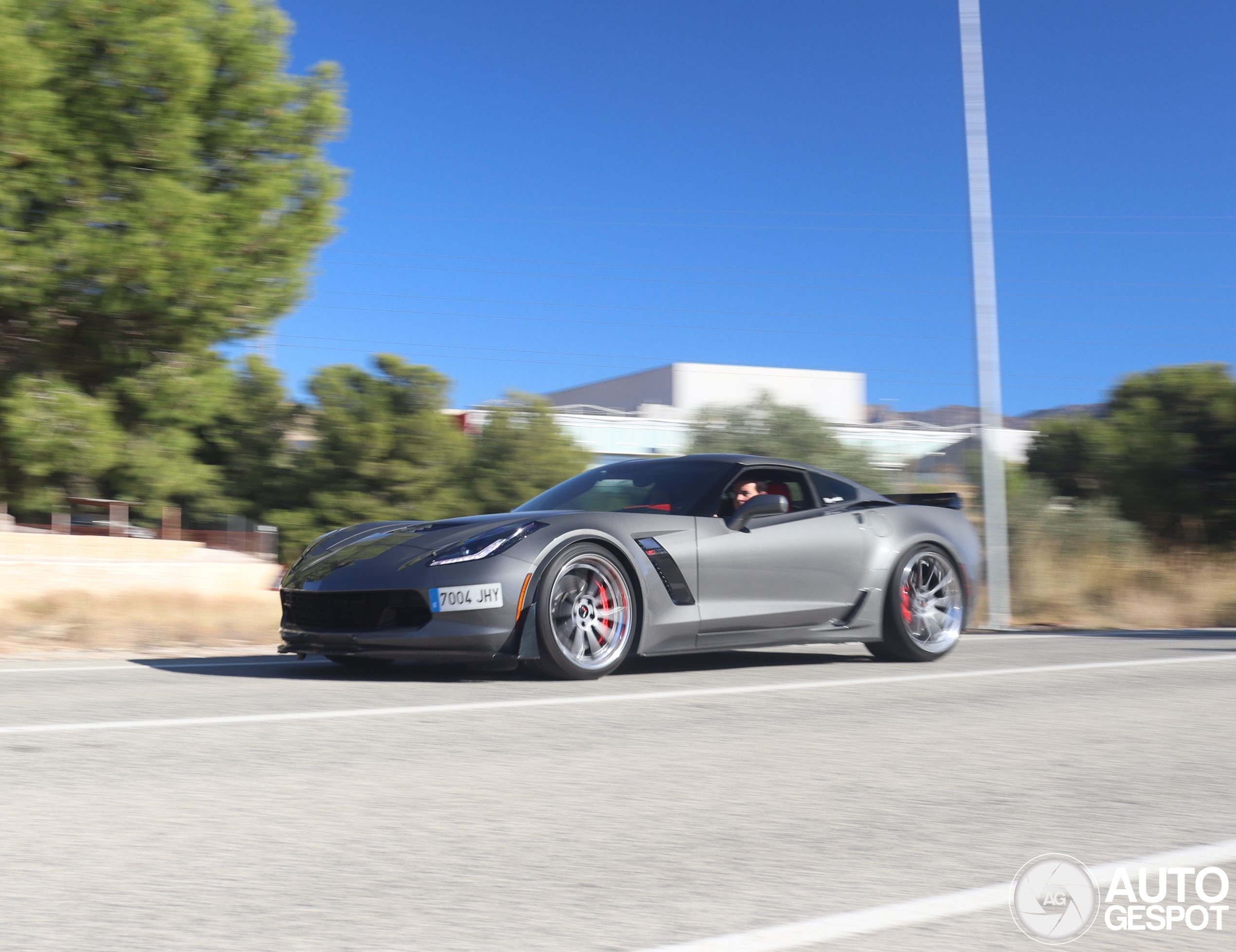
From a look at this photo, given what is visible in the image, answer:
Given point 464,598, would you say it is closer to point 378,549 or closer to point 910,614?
point 378,549

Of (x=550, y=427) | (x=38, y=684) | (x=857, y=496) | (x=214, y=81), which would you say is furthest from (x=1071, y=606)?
(x=550, y=427)

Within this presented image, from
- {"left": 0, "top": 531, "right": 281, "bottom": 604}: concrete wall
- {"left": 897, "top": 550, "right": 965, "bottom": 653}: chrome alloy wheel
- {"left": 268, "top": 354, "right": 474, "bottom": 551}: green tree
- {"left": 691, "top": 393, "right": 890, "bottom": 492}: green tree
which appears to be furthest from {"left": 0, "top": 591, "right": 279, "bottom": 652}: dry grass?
{"left": 268, "top": 354, "right": 474, "bottom": 551}: green tree

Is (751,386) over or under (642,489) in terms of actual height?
over

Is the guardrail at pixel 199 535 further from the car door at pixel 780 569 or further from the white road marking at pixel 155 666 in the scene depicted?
the car door at pixel 780 569

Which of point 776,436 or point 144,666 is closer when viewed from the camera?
point 144,666

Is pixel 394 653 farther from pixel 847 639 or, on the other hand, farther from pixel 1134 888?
pixel 1134 888

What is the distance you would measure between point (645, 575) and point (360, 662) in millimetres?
1826

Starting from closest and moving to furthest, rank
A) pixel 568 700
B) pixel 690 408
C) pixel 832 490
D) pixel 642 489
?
pixel 568 700 → pixel 642 489 → pixel 832 490 → pixel 690 408

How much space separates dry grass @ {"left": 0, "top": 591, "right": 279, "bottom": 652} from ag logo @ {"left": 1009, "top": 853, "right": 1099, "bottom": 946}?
23.2ft

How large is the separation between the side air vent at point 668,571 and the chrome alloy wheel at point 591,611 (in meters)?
0.21

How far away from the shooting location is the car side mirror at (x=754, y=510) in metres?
7.30

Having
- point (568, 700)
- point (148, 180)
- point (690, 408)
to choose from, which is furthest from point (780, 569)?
point (690, 408)

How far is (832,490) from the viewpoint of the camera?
834cm

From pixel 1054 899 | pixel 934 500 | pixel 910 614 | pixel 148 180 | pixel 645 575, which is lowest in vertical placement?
pixel 1054 899
